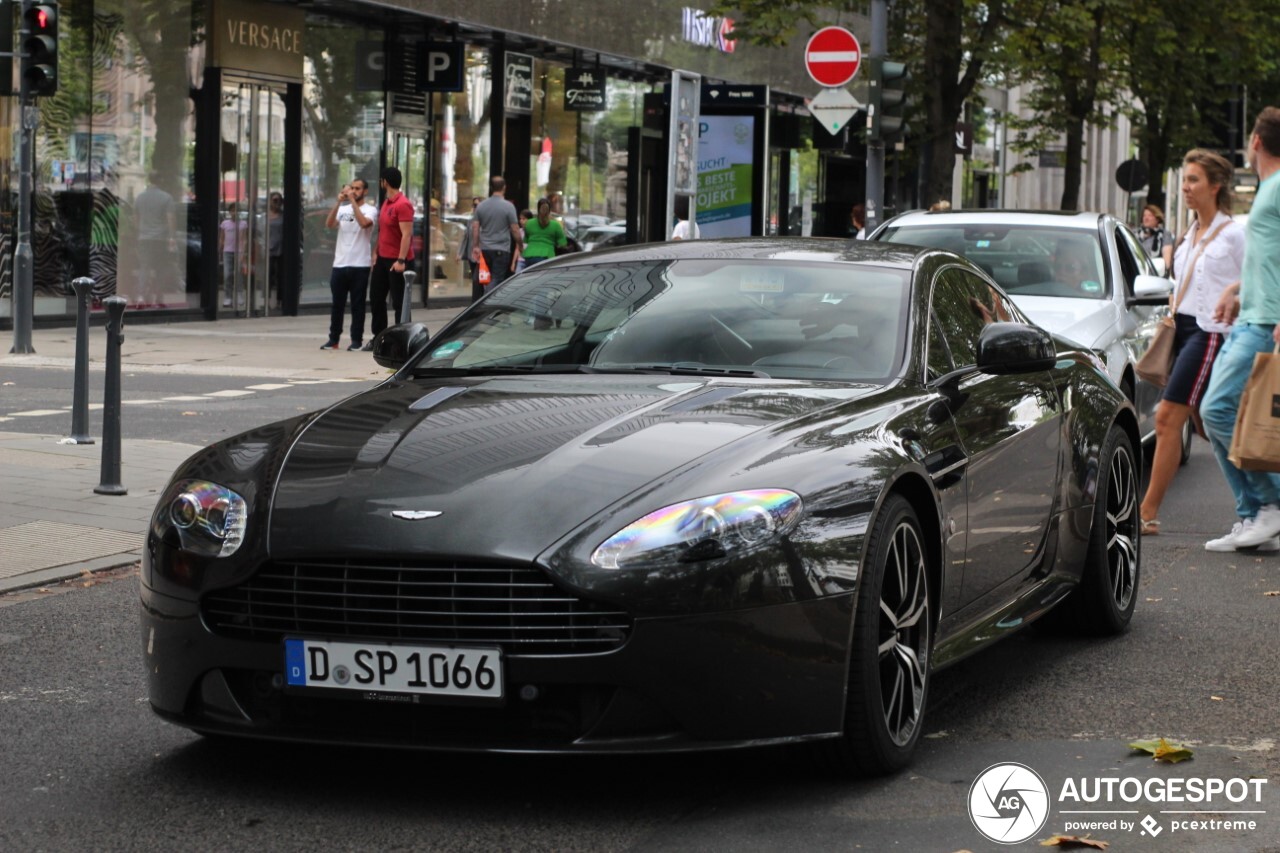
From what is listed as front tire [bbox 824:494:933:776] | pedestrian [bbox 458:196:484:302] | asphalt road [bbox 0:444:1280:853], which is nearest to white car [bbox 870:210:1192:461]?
asphalt road [bbox 0:444:1280:853]

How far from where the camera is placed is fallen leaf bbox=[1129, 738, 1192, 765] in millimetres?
5055

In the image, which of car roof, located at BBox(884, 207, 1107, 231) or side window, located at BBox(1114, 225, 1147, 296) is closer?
side window, located at BBox(1114, 225, 1147, 296)

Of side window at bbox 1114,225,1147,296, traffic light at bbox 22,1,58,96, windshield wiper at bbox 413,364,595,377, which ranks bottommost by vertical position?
windshield wiper at bbox 413,364,595,377

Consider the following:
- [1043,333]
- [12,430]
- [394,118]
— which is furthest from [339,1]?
[1043,333]

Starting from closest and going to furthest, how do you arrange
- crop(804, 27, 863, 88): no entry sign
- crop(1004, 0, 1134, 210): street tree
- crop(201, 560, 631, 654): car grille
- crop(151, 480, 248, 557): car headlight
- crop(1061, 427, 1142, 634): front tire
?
crop(201, 560, 631, 654): car grille → crop(151, 480, 248, 557): car headlight → crop(1061, 427, 1142, 634): front tire → crop(804, 27, 863, 88): no entry sign → crop(1004, 0, 1134, 210): street tree

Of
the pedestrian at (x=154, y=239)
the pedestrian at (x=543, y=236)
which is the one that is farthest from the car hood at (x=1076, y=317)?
the pedestrian at (x=154, y=239)

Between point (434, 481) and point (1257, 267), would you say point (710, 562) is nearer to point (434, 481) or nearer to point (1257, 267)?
point (434, 481)

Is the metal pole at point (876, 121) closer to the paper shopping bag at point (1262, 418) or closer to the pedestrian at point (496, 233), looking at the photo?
the pedestrian at point (496, 233)

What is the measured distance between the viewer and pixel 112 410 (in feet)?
32.3

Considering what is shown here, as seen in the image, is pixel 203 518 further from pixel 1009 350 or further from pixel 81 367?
pixel 81 367

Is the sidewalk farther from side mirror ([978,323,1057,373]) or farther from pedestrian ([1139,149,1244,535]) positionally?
pedestrian ([1139,149,1244,535])

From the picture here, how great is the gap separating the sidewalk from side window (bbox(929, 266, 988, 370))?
143 inches

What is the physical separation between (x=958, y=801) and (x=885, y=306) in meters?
1.71

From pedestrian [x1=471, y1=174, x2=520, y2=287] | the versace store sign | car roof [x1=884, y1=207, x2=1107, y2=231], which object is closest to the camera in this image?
car roof [x1=884, y1=207, x2=1107, y2=231]
